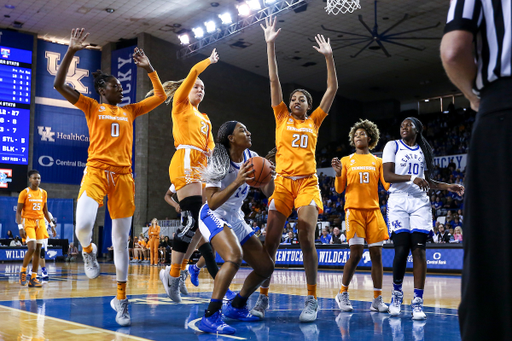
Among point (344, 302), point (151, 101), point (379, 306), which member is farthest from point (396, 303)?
point (151, 101)

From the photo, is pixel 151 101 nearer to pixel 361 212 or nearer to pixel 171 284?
pixel 171 284

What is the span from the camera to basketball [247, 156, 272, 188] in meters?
3.92

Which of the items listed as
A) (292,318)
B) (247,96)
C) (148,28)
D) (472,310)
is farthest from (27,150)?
A: (472,310)

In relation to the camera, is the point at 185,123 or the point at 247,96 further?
the point at 247,96

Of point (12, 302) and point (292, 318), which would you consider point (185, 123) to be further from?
point (12, 302)

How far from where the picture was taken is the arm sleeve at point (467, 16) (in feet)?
5.24

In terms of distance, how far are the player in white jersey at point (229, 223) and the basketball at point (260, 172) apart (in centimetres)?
8

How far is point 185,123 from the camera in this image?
17.6ft

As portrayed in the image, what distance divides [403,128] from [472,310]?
157 inches

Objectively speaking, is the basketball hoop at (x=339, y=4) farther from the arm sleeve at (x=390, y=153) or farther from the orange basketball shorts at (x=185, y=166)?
the orange basketball shorts at (x=185, y=166)

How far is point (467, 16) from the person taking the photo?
62.8 inches

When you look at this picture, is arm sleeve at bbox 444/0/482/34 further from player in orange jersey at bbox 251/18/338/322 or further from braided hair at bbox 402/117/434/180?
braided hair at bbox 402/117/434/180

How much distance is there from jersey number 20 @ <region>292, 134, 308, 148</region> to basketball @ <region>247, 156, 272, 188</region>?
0.87 meters

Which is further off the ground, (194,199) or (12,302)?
(194,199)
